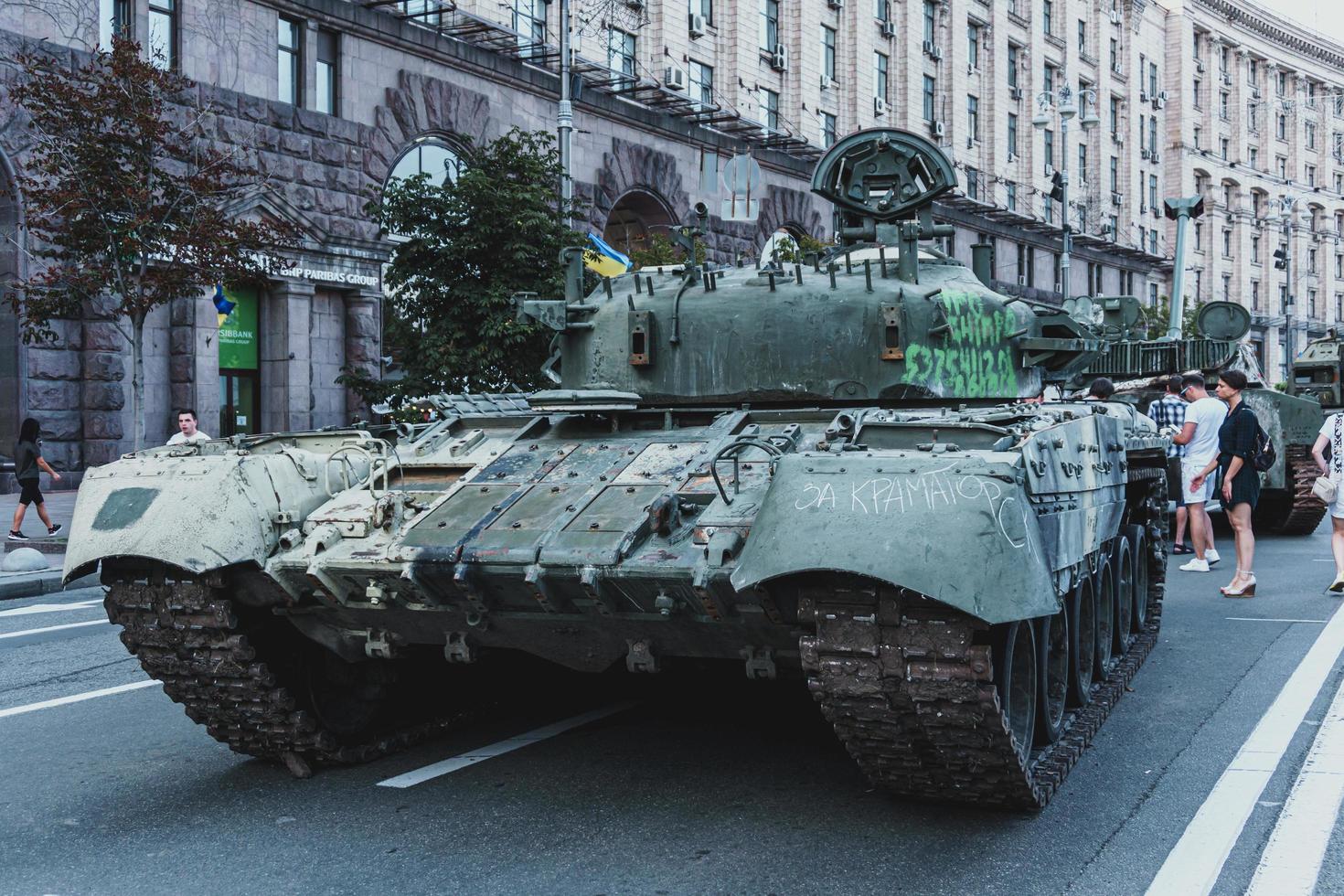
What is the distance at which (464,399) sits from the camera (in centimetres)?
750

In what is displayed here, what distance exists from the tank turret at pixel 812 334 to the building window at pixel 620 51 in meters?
21.5

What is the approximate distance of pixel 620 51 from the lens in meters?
29.1

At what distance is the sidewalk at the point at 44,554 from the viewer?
1278cm

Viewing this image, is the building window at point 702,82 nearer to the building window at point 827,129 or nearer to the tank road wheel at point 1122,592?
the building window at point 827,129

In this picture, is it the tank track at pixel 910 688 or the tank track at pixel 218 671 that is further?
the tank track at pixel 218 671

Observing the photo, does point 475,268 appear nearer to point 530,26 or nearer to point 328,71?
point 328,71

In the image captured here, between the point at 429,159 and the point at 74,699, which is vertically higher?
the point at 429,159

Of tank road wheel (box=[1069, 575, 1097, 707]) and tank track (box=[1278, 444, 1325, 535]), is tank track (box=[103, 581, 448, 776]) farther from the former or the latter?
tank track (box=[1278, 444, 1325, 535])

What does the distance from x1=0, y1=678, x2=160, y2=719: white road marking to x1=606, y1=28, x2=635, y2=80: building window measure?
21791 mm

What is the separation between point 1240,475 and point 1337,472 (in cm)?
73

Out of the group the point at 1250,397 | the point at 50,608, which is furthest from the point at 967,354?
the point at 1250,397

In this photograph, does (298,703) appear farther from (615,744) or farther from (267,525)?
(615,744)

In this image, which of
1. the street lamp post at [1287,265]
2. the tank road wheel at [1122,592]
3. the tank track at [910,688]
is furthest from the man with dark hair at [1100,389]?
the street lamp post at [1287,265]

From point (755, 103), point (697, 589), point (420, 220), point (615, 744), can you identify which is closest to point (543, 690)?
point (615, 744)
